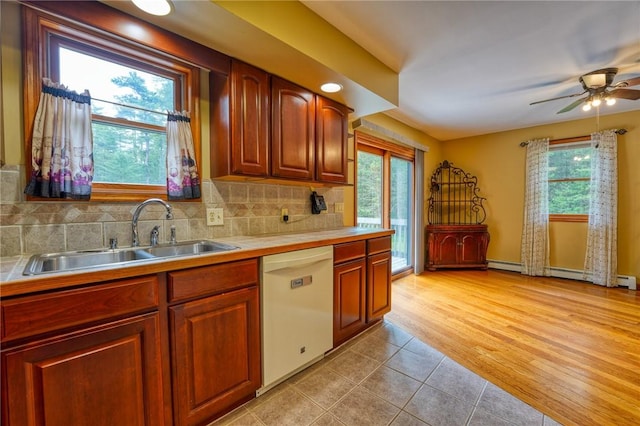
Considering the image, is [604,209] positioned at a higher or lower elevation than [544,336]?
higher

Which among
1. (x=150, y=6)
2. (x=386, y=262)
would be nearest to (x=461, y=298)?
(x=386, y=262)

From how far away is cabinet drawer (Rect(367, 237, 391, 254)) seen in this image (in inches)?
91.8

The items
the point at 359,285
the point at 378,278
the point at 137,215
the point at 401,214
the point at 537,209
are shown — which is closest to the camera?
the point at 137,215

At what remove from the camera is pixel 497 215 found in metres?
4.73

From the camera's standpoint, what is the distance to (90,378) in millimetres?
1012

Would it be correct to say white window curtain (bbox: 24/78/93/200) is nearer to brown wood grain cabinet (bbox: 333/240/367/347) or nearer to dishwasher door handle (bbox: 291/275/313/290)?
dishwasher door handle (bbox: 291/275/313/290)

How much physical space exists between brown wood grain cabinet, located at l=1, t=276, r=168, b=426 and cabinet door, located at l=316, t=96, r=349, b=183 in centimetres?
157

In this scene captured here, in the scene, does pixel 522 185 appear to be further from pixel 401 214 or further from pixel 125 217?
pixel 125 217

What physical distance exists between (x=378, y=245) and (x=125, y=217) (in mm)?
1882

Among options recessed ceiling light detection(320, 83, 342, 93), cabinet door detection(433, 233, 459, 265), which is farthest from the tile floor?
cabinet door detection(433, 233, 459, 265)

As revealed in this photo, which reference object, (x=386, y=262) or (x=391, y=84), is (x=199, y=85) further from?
(x=386, y=262)

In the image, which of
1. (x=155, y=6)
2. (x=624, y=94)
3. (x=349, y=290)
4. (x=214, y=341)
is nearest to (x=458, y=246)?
(x=624, y=94)

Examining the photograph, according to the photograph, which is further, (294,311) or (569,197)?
(569,197)

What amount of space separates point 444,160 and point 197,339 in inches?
204
